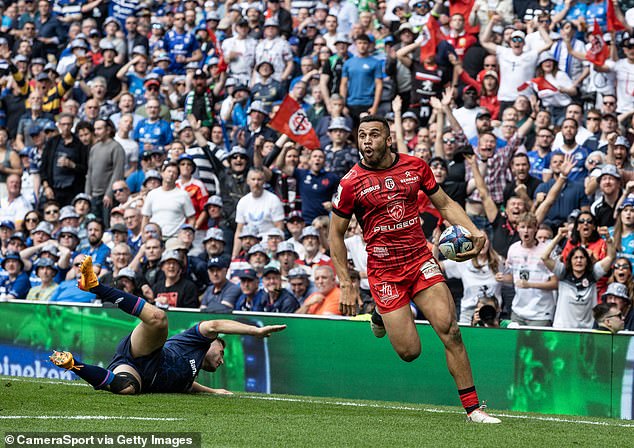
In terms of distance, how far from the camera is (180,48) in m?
22.3

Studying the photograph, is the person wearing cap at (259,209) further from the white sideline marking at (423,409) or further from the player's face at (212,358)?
the player's face at (212,358)

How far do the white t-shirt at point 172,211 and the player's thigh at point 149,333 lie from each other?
6344 mm

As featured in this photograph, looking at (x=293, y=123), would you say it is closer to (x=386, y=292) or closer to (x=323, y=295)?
(x=323, y=295)

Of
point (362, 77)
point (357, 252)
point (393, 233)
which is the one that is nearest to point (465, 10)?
point (362, 77)

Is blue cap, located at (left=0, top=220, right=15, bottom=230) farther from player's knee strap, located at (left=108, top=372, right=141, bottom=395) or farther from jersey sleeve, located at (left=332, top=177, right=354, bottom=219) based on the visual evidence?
Answer: jersey sleeve, located at (left=332, top=177, right=354, bottom=219)

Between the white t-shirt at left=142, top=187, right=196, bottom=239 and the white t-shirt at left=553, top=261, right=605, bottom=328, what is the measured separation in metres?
6.08

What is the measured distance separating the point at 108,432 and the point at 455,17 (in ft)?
40.7

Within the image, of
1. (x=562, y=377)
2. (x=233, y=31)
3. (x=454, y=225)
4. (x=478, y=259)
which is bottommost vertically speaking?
(x=562, y=377)

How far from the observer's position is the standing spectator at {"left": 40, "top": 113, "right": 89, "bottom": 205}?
19422 mm

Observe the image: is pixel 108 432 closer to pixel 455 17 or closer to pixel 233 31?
pixel 455 17

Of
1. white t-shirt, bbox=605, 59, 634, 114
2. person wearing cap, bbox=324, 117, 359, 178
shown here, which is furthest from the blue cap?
white t-shirt, bbox=605, 59, 634, 114

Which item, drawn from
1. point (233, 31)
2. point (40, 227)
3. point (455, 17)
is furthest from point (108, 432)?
point (233, 31)

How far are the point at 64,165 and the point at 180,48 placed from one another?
414 centimetres

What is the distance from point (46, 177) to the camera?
19.8 metres
